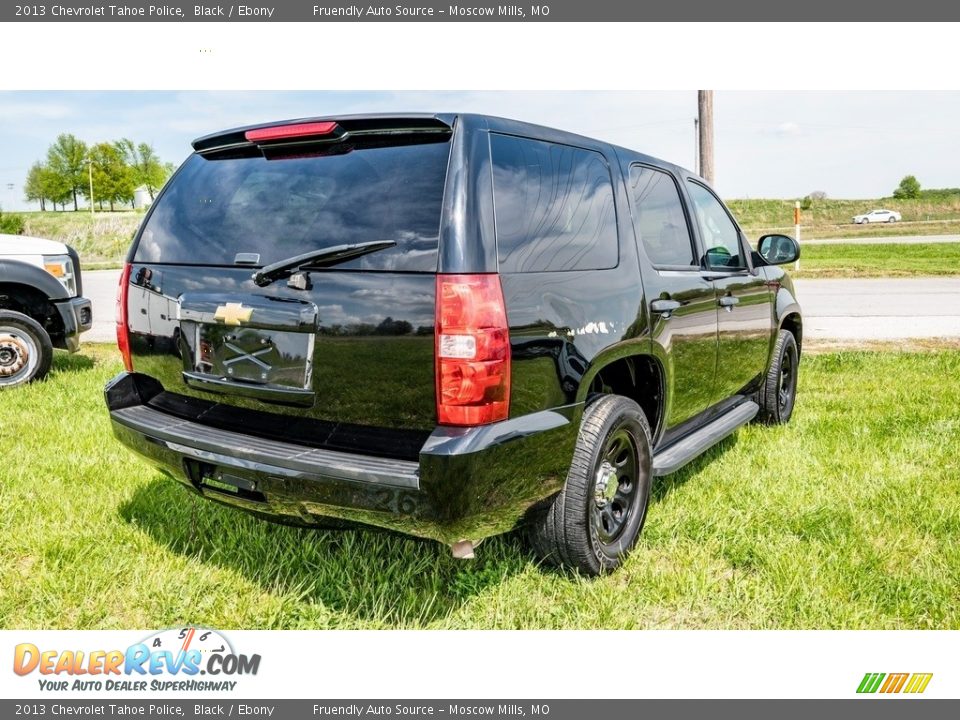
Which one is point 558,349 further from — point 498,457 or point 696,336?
point 696,336

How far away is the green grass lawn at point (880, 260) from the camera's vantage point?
724 inches

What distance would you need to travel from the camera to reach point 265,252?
281 centimetres

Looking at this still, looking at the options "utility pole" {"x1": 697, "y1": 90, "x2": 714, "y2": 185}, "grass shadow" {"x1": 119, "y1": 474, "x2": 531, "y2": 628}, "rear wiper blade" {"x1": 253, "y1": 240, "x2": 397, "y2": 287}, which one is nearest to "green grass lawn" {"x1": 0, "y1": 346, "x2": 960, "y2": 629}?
"grass shadow" {"x1": 119, "y1": 474, "x2": 531, "y2": 628}

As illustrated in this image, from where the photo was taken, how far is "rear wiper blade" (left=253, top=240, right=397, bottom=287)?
101 inches

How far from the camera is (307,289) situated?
8.68ft

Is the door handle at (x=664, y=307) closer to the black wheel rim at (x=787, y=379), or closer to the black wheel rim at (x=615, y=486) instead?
the black wheel rim at (x=615, y=486)

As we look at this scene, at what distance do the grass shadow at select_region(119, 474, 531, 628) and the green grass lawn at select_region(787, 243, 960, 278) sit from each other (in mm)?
17307

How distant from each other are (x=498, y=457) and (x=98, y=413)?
15.1 ft

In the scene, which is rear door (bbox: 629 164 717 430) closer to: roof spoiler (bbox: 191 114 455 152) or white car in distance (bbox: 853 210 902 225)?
roof spoiler (bbox: 191 114 455 152)

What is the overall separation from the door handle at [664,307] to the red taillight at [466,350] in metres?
1.26

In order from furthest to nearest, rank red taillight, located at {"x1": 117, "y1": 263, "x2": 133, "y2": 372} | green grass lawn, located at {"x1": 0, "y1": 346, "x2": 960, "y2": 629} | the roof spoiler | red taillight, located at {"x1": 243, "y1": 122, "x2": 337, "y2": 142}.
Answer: red taillight, located at {"x1": 117, "y1": 263, "x2": 133, "y2": 372}, green grass lawn, located at {"x1": 0, "y1": 346, "x2": 960, "y2": 629}, red taillight, located at {"x1": 243, "y1": 122, "x2": 337, "y2": 142}, the roof spoiler

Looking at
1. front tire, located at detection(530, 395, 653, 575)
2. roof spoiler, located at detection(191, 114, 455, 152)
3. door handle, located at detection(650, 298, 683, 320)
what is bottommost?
front tire, located at detection(530, 395, 653, 575)

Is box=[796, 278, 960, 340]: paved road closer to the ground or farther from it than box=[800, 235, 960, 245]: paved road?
closer to the ground

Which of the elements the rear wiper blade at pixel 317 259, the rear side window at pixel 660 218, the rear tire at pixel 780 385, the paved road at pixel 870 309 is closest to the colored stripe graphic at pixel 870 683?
the rear side window at pixel 660 218
